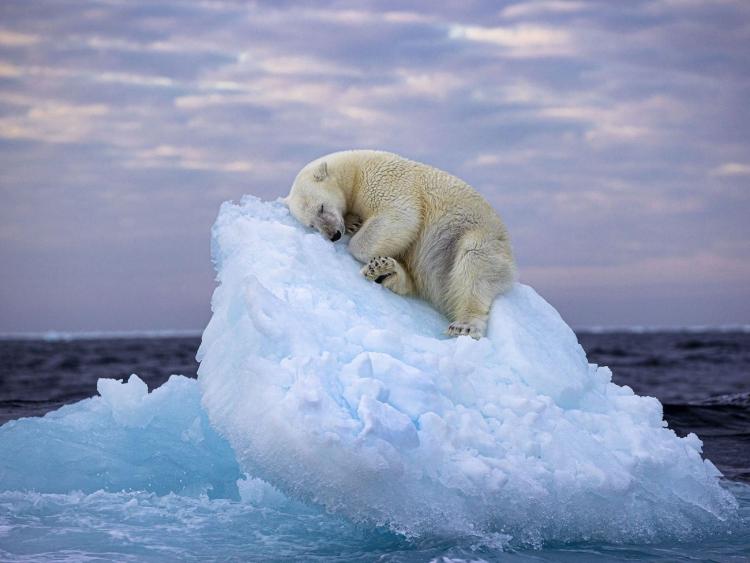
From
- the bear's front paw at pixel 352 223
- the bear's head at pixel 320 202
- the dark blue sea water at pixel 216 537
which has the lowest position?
the dark blue sea water at pixel 216 537

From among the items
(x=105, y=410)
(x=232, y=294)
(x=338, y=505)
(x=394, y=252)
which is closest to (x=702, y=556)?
(x=338, y=505)

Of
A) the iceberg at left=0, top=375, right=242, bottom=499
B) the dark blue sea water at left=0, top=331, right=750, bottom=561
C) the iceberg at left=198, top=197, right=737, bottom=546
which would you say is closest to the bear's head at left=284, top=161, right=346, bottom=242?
the iceberg at left=198, top=197, right=737, bottom=546

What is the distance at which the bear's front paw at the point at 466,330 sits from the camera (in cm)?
630

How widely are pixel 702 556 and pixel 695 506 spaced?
2.01 feet

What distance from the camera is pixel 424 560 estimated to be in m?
4.75

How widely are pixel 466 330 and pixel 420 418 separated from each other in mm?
1440

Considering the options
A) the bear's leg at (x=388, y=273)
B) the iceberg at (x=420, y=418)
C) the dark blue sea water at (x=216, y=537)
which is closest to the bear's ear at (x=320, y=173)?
the iceberg at (x=420, y=418)

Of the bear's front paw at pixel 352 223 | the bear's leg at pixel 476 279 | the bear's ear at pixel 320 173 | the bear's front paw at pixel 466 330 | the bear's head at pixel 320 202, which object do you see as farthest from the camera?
the bear's front paw at pixel 352 223

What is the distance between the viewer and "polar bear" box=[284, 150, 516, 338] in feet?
21.8

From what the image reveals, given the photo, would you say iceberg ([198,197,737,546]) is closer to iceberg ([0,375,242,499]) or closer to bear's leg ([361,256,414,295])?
bear's leg ([361,256,414,295])

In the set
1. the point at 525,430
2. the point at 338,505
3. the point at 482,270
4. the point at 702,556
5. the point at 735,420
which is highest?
the point at 482,270

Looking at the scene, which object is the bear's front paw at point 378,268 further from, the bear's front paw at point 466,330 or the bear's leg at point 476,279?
the bear's front paw at point 466,330

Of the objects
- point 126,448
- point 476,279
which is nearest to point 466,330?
point 476,279

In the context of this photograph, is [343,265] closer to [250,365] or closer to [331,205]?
[331,205]
